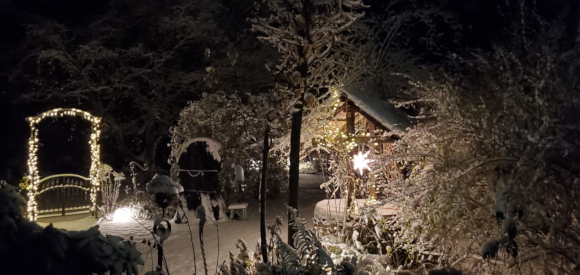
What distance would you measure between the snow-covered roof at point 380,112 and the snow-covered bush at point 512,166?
135 centimetres

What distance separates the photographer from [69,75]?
50.6ft

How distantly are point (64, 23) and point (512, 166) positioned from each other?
50.6ft

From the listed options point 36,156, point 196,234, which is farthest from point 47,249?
point 36,156

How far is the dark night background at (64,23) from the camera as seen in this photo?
49.3ft

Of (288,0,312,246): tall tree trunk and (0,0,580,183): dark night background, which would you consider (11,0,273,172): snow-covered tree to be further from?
(288,0,312,246): tall tree trunk

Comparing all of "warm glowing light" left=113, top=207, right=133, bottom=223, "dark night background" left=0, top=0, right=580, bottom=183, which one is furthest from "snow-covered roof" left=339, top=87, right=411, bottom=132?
"dark night background" left=0, top=0, right=580, bottom=183

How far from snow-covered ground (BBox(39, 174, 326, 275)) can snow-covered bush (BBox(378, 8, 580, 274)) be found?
3613mm

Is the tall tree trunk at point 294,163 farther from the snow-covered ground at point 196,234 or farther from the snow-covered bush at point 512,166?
the snow-covered ground at point 196,234

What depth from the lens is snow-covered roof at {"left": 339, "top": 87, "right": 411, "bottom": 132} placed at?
662cm

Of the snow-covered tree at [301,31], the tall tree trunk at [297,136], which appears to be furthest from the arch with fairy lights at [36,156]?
the tall tree trunk at [297,136]

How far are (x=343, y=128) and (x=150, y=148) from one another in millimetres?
10830

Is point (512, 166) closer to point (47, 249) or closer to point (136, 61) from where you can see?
point (47, 249)

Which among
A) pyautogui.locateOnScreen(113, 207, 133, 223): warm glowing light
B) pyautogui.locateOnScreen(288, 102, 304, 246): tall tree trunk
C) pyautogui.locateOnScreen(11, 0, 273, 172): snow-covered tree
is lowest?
pyautogui.locateOnScreen(113, 207, 133, 223): warm glowing light

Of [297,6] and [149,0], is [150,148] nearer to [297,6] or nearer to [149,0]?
[149,0]
